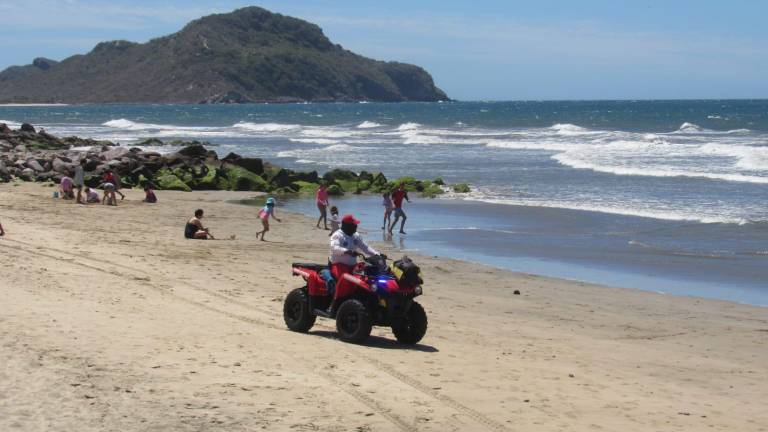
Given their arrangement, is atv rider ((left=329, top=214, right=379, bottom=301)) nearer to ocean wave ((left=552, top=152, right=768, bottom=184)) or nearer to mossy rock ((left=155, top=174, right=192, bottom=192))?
mossy rock ((left=155, top=174, right=192, bottom=192))

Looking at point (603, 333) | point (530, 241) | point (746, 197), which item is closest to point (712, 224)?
point (530, 241)

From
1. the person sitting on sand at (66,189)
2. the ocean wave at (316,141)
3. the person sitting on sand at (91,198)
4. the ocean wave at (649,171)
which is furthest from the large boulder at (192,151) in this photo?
the ocean wave at (316,141)

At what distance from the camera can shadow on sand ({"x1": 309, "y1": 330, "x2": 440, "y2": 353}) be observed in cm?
1068

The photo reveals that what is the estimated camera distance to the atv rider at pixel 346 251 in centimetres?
1077

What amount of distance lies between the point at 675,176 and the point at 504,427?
3127 cm

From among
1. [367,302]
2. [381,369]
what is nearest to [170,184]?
[367,302]

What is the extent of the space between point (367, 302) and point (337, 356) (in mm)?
994

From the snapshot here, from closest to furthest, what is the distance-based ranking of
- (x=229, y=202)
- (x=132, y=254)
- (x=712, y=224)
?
(x=132, y=254), (x=712, y=224), (x=229, y=202)

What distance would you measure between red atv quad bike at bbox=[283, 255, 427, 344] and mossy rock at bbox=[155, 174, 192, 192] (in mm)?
20959

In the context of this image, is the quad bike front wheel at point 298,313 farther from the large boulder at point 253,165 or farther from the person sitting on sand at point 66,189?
the large boulder at point 253,165

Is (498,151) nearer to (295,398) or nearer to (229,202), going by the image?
(229,202)

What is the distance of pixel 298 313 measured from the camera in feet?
36.8

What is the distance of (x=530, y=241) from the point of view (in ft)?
70.8

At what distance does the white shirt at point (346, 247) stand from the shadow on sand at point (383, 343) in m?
0.84
